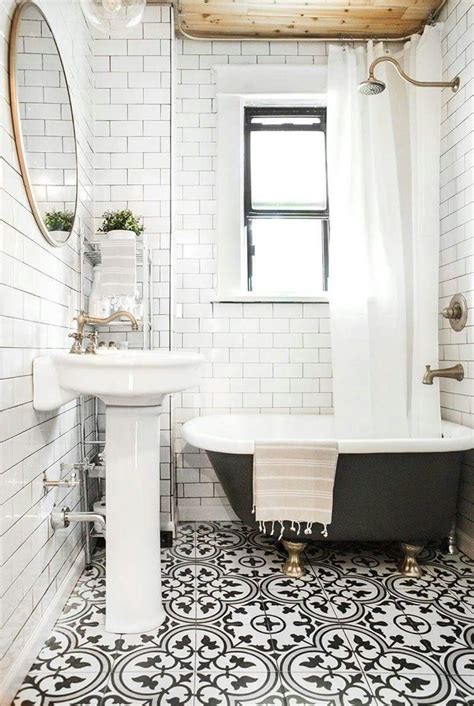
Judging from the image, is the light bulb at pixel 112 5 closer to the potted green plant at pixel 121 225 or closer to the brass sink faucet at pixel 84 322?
the potted green plant at pixel 121 225

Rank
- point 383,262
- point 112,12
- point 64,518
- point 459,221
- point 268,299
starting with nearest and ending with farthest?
point 112,12, point 64,518, point 459,221, point 383,262, point 268,299

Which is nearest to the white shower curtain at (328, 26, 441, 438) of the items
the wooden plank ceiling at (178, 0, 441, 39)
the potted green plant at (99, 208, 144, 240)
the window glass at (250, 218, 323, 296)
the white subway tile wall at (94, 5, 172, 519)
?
the wooden plank ceiling at (178, 0, 441, 39)

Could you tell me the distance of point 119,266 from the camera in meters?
2.49

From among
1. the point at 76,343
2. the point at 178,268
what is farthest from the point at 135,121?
the point at 76,343

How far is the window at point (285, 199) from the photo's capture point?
129 inches

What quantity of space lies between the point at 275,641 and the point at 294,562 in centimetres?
57

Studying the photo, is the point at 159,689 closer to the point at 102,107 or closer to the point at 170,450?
the point at 170,450

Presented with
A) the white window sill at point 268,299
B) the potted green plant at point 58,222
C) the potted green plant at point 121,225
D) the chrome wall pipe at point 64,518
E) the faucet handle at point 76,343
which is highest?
the potted green plant at point 121,225

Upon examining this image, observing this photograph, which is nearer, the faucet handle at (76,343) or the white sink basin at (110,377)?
the white sink basin at (110,377)

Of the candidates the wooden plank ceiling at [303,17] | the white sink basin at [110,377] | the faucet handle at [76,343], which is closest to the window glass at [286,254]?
the wooden plank ceiling at [303,17]

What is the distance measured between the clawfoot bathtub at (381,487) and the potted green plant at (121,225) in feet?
3.33

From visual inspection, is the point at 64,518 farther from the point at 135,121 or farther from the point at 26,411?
the point at 135,121

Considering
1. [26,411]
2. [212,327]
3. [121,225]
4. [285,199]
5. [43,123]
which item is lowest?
[26,411]

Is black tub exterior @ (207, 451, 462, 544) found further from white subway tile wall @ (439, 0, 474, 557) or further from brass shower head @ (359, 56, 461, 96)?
brass shower head @ (359, 56, 461, 96)
